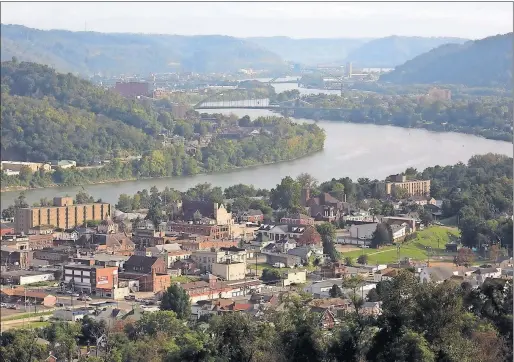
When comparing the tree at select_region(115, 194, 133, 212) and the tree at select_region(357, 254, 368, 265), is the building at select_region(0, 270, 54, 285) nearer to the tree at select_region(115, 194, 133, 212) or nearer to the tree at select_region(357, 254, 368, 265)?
the tree at select_region(357, 254, 368, 265)

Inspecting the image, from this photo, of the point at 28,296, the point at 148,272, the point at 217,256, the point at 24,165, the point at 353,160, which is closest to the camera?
the point at 28,296

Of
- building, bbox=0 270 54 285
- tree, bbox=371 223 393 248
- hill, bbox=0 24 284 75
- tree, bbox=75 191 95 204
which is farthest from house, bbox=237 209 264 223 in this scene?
hill, bbox=0 24 284 75

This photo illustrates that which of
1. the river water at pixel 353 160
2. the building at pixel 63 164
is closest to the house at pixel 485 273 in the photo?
the river water at pixel 353 160

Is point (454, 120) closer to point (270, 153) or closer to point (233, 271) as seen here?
point (270, 153)

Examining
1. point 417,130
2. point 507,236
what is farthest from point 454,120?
point 507,236

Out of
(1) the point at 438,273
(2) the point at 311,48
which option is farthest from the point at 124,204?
(2) the point at 311,48

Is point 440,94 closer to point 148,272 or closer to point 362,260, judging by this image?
point 362,260
